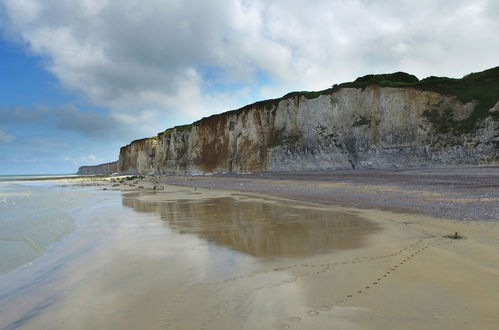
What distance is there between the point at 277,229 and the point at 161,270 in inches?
171

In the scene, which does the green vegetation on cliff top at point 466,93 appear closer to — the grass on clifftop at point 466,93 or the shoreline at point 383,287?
the grass on clifftop at point 466,93

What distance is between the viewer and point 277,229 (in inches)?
→ 372

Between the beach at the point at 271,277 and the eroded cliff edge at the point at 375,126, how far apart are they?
76.8 ft

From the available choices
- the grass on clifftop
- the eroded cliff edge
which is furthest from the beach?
the grass on clifftop

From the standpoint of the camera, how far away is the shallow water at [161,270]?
153 inches

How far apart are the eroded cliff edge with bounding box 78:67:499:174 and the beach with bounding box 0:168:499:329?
23418 millimetres

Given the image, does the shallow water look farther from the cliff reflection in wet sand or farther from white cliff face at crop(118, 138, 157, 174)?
white cliff face at crop(118, 138, 157, 174)

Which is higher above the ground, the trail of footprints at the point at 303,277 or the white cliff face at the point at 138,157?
the white cliff face at the point at 138,157

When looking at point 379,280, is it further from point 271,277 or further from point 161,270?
point 161,270

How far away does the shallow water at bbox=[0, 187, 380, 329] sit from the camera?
3891mm

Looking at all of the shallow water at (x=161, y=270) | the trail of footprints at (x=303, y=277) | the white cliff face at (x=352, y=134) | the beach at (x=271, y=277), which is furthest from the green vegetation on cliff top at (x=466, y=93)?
the trail of footprints at (x=303, y=277)

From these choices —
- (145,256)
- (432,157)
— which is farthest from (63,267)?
(432,157)

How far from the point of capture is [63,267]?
245 inches

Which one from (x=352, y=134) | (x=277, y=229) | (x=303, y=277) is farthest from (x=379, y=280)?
(x=352, y=134)
